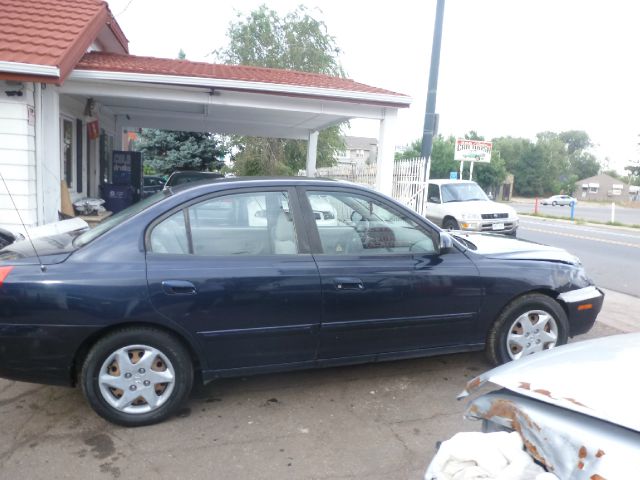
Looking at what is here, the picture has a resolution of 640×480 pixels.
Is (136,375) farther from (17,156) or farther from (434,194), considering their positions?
(434,194)

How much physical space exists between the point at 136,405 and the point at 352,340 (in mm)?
1521

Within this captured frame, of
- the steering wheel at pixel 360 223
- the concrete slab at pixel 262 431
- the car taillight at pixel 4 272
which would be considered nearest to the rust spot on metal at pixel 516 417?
the concrete slab at pixel 262 431

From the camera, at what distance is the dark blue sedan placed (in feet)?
10.7

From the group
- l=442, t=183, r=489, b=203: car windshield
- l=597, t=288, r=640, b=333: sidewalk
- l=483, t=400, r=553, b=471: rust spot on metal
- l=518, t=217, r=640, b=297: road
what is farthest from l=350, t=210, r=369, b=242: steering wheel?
l=442, t=183, r=489, b=203: car windshield

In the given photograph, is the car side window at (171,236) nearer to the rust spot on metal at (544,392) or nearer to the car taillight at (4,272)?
the car taillight at (4,272)

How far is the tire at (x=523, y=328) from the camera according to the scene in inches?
167

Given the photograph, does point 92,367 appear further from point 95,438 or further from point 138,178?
point 138,178

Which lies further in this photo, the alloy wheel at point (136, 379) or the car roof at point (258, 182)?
the car roof at point (258, 182)

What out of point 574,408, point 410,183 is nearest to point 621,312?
point 410,183

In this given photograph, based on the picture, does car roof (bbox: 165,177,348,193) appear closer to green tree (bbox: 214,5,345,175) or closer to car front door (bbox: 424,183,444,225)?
car front door (bbox: 424,183,444,225)

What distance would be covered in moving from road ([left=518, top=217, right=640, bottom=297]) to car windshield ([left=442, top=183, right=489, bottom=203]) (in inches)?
96.8

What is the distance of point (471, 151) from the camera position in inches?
1011

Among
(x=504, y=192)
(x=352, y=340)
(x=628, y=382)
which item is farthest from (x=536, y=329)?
(x=504, y=192)

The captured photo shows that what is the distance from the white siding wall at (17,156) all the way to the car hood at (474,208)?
915cm
